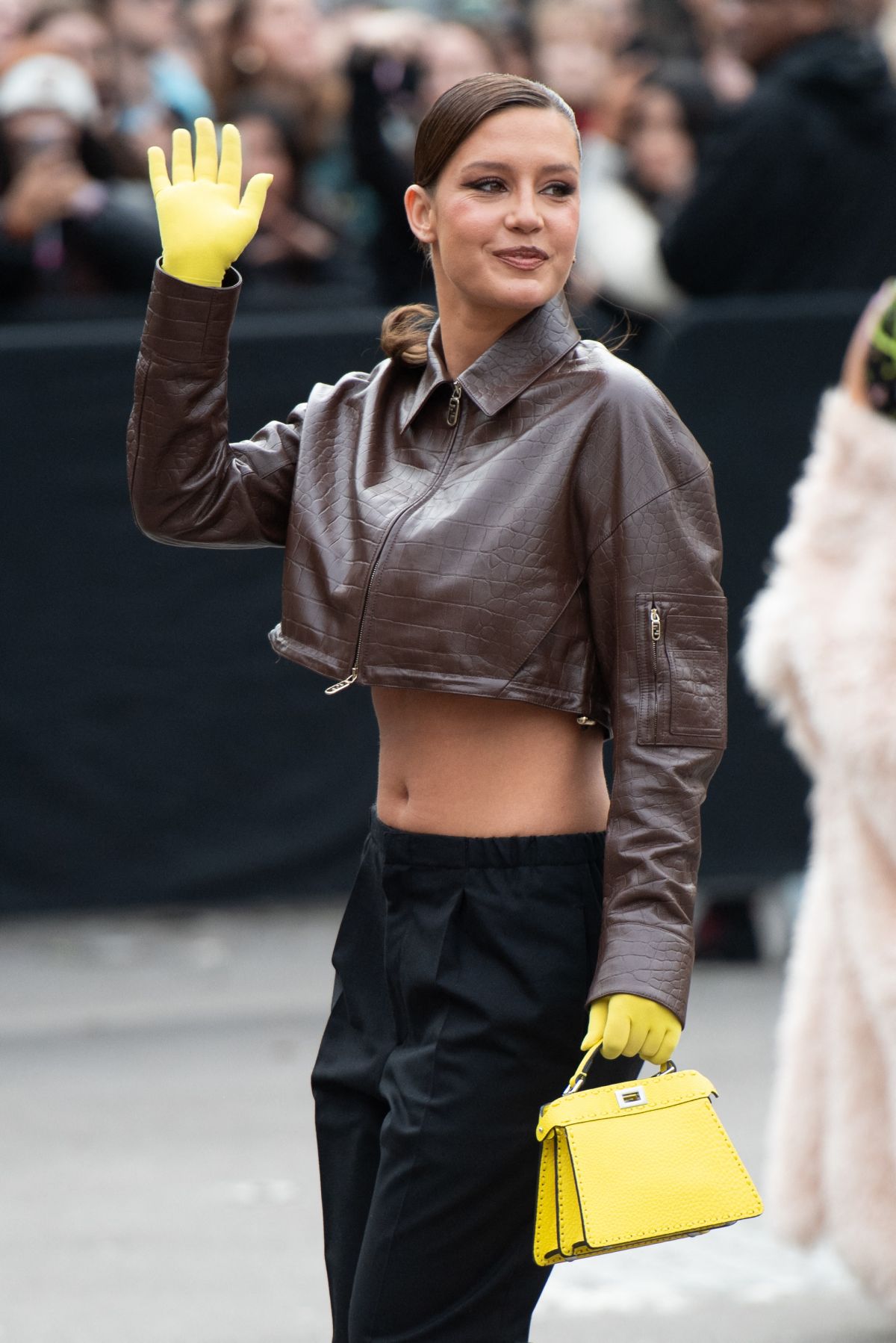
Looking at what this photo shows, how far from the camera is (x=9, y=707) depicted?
21.7ft

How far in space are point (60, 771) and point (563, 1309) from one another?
290 centimetres

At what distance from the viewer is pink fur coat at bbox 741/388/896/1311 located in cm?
392

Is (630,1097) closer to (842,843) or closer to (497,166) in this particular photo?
(497,166)

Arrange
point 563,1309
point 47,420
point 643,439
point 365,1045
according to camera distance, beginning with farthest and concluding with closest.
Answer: point 47,420 < point 563,1309 < point 365,1045 < point 643,439

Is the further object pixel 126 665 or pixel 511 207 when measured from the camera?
pixel 126 665

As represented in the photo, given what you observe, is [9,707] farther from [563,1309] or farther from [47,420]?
[563,1309]

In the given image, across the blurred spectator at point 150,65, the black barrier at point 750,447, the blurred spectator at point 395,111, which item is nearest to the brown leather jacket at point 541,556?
the blurred spectator at point 395,111

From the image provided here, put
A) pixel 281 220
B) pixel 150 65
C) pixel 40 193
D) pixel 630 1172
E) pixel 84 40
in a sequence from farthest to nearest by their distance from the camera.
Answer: pixel 150 65, pixel 84 40, pixel 281 220, pixel 40 193, pixel 630 1172

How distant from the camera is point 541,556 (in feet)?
8.50

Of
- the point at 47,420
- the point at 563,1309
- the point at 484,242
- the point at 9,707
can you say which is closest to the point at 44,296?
the point at 47,420

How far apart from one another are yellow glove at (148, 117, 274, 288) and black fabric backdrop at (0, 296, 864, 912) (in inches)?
151

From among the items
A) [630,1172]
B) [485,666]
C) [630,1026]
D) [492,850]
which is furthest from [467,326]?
[630,1172]

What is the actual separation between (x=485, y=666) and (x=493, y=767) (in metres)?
0.16

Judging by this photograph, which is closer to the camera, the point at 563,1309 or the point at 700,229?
the point at 563,1309
